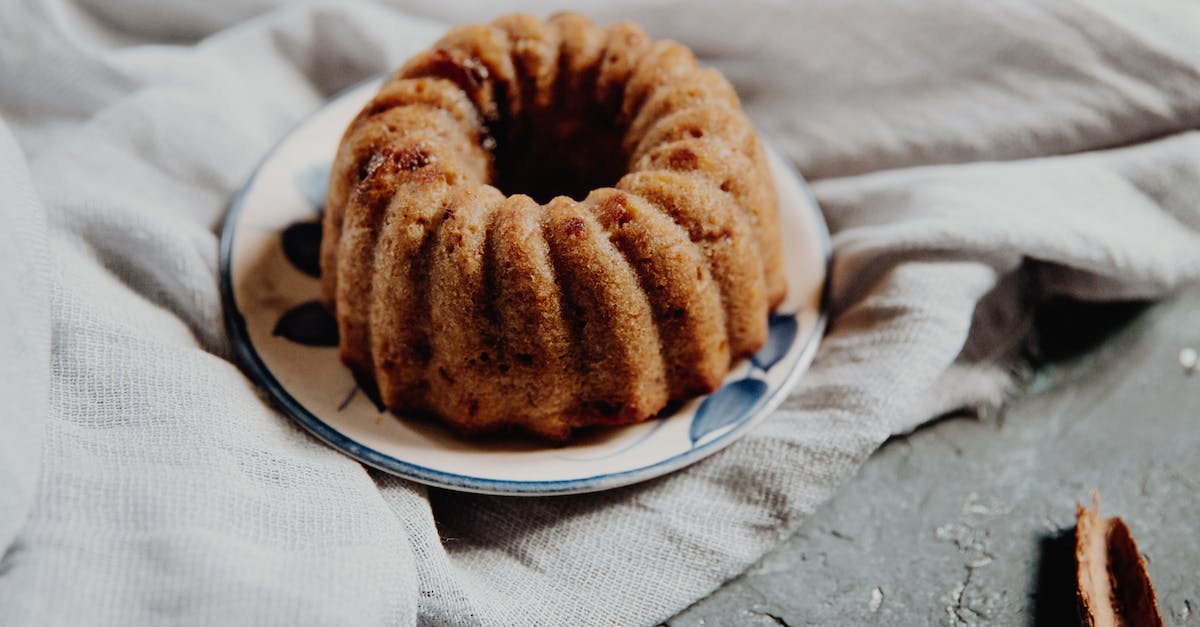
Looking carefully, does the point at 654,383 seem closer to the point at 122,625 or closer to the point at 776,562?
the point at 776,562

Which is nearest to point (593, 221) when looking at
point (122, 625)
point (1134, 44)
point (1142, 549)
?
point (122, 625)

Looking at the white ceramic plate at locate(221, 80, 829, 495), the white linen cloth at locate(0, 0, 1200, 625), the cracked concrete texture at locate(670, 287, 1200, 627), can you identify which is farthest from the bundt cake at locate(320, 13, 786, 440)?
the cracked concrete texture at locate(670, 287, 1200, 627)

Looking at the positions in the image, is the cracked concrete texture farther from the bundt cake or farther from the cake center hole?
→ the cake center hole

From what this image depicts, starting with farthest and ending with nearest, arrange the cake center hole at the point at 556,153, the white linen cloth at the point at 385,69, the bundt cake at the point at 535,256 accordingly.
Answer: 1. the cake center hole at the point at 556,153
2. the bundt cake at the point at 535,256
3. the white linen cloth at the point at 385,69

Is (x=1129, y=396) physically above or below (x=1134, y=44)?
below

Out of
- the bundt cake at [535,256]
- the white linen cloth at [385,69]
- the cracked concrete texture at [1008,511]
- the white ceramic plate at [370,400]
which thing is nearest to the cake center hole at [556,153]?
the bundt cake at [535,256]

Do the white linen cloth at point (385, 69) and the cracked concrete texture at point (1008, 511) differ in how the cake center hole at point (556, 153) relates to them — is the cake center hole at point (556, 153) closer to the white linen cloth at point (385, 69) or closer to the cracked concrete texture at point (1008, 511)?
the white linen cloth at point (385, 69)
